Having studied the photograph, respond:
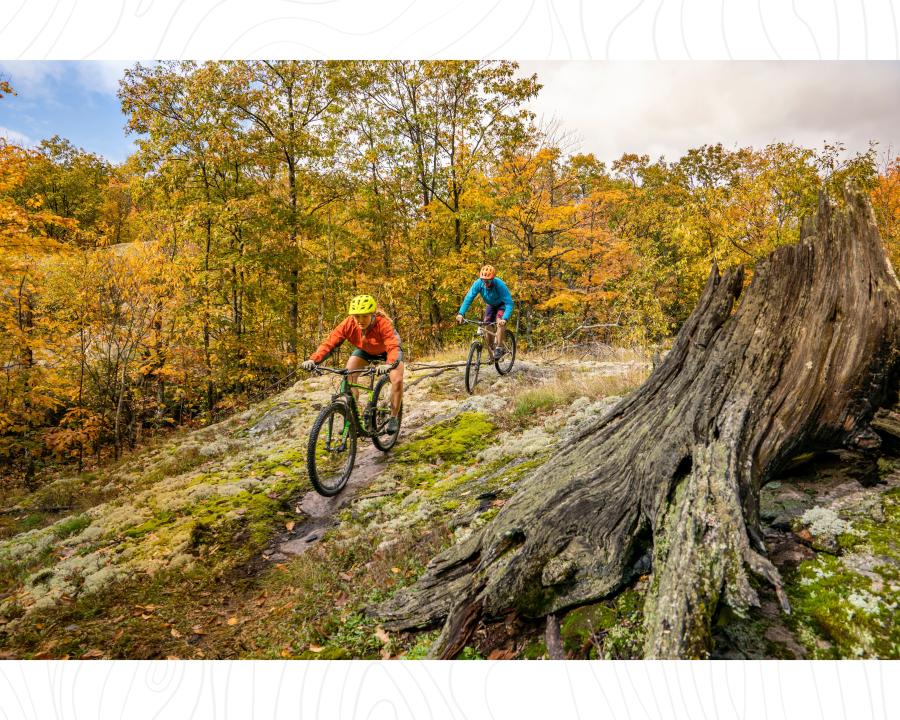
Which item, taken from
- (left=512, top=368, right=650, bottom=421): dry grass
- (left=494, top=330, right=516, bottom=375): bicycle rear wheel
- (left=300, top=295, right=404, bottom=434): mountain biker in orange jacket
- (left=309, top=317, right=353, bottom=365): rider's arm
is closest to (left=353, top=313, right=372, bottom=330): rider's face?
(left=300, top=295, right=404, bottom=434): mountain biker in orange jacket

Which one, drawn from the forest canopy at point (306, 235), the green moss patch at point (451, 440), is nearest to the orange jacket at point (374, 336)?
the green moss patch at point (451, 440)

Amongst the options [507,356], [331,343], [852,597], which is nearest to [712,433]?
[852,597]

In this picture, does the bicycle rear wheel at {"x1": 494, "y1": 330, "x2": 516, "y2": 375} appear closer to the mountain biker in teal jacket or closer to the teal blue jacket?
the mountain biker in teal jacket

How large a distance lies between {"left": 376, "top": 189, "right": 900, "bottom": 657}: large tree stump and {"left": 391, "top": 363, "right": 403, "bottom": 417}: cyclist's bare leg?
3.69m

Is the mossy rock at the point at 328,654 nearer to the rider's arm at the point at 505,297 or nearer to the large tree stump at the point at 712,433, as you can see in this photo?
the large tree stump at the point at 712,433

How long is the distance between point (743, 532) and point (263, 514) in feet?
18.5

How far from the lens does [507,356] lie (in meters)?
11.5

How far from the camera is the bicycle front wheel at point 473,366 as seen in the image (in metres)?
10.00

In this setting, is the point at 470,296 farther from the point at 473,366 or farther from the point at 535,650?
the point at 535,650

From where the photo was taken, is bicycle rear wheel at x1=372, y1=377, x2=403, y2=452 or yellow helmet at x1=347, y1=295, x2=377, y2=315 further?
bicycle rear wheel at x1=372, y1=377, x2=403, y2=452

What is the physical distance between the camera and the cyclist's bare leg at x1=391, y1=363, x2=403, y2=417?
6.92 meters

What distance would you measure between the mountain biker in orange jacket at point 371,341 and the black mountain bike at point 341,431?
0.20 metres
